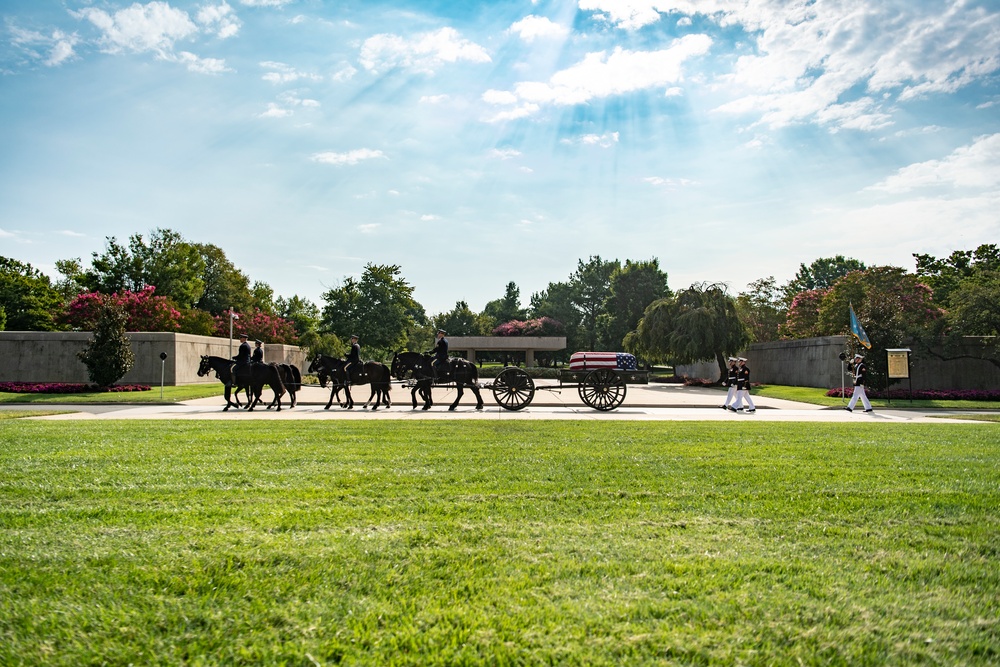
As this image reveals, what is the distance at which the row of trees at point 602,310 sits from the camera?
26.9 meters

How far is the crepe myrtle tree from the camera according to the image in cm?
2419

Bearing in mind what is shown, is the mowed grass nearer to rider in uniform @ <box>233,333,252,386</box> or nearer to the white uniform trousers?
rider in uniform @ <box>233,333,252,386</box>

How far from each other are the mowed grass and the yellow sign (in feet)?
47.7

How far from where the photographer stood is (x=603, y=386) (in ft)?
61.1

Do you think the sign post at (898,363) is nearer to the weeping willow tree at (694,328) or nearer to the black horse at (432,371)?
the black horse at (432,371)

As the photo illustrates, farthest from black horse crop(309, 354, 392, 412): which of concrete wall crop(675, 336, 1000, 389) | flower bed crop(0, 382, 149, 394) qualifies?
concrete wall crop(675, 336, 1000, 389)

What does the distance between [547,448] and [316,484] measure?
3.59 m

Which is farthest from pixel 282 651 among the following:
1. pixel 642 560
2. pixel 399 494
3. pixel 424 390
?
pixel 424 390

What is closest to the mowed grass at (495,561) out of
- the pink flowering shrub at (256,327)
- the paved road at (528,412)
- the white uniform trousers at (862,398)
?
the paved road at (528,412)

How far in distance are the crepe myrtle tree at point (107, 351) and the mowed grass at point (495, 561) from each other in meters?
18.5

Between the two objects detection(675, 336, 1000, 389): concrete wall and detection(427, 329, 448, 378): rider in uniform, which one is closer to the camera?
detection(427, 329, 448, 378): rider in uniform

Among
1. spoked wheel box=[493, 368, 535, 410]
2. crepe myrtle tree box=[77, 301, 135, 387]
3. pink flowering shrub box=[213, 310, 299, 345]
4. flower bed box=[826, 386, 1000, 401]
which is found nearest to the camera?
spoked wheel box=[493, 368, 535, 410]

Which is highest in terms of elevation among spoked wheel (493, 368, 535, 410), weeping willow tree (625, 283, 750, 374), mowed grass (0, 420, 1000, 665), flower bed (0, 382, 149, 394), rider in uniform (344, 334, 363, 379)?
weeping willow tree (625, 283, 750, 374)

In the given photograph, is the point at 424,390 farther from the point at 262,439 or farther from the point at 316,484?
the point at 316,484
